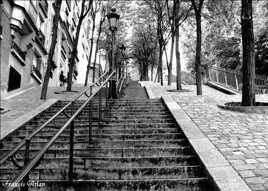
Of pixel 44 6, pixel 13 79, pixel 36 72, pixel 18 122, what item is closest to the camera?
pixel 18 122

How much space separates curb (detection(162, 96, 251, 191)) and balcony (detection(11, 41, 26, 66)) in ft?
34.9

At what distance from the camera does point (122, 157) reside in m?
5.08

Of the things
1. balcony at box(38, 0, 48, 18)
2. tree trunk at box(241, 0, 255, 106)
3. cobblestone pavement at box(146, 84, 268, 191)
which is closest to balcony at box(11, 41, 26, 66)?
balcony at box(38, 0, 48, 18)

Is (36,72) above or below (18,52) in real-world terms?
below

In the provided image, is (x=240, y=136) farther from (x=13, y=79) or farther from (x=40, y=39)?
(x=40, y=39)

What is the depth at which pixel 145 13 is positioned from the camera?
78.7 ft

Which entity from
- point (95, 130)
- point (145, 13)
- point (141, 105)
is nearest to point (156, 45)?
point (145, 13)

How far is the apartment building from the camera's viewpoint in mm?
13430

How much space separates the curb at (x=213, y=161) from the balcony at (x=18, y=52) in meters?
10.7

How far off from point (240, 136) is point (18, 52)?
12.9 metres

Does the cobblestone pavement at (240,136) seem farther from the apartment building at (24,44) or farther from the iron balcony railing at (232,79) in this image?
the apartment building at (24,44)

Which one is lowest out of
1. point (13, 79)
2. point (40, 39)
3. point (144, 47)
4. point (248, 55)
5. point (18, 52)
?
point (13, 79)

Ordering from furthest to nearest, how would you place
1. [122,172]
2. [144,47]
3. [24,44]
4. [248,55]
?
[144,47] < [24,44] < [248,55] < [122,172]

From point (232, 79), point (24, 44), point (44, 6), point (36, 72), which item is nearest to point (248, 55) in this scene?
point (232, 79)
